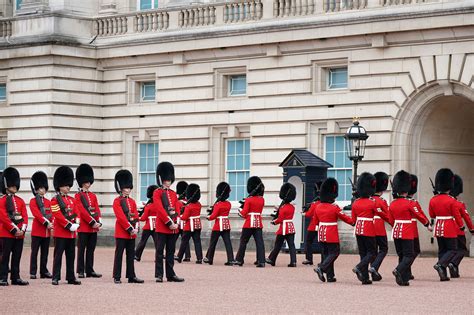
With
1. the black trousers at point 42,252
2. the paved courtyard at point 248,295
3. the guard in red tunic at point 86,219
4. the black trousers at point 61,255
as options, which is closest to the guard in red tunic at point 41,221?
the black trousers at point 42,252

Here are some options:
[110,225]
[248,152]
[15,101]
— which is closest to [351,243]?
[248,152]

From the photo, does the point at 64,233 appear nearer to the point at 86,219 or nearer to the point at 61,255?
the point at 61,255

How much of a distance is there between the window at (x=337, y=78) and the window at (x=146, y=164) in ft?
17.4

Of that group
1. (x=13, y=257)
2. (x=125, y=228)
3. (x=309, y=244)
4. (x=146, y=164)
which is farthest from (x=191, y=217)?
(x=146, y=164)

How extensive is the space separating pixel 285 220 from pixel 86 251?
183 inches

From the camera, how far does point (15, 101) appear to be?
3597 centimetres

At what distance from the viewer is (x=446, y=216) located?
74.8 ft

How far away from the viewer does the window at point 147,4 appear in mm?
35875

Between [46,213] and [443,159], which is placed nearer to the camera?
[46,213]

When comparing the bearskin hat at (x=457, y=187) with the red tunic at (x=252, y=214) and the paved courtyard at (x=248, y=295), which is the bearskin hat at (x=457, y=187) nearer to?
the paved courtyard at (x=248, y=295)

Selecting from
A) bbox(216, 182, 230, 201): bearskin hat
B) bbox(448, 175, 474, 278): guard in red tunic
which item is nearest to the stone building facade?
bbox(216, 182, 230, 201): bearskin hat

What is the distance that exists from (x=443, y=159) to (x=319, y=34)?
3.51 meters

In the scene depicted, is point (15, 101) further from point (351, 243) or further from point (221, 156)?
point (351, 243)

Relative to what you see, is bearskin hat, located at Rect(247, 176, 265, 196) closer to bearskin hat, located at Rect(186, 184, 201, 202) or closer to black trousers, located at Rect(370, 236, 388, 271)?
bearskin hat, located at Rect(186, 184, 201, 202)
